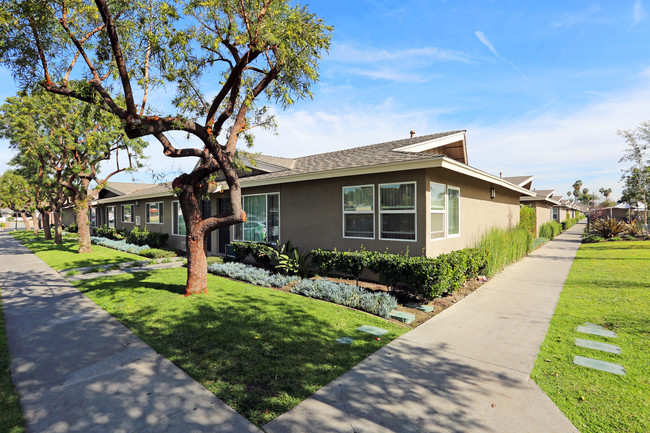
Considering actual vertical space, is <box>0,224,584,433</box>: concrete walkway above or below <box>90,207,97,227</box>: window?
below

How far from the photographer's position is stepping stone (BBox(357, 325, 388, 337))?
16.2 ft

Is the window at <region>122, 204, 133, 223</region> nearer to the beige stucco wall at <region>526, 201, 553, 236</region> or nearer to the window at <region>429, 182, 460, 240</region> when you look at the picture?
the window at <region>429, 182, 460, 240</region>

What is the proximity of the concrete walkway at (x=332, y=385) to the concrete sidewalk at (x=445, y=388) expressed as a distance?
0.01 meters

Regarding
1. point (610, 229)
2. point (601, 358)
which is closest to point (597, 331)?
point (601, 358)

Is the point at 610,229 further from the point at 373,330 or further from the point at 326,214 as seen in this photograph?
the point at 373,330

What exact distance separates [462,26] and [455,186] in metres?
4.23

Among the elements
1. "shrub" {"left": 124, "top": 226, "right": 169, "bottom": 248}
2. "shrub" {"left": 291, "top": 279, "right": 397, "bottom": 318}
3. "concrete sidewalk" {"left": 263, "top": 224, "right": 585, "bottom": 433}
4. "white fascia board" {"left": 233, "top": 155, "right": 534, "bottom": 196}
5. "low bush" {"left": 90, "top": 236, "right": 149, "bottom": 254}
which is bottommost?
"concrete sidewalk" {"left": 263, "top": 224, "right": 585, "bottom": 433}

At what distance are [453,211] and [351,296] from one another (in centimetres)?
451

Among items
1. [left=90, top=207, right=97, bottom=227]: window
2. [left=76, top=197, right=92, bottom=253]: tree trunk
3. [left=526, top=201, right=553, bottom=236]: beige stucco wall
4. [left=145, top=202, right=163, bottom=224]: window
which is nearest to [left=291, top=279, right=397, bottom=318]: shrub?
[left=76, top=197, right=92, bottom=253]: tree trunk

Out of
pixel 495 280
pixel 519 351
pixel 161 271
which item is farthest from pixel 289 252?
pixel 519 351

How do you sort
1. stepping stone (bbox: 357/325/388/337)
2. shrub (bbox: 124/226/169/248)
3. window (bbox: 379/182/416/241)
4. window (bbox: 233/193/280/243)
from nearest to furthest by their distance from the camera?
stepping stone (bbox: 357/325/388/337), window (bbox: 379/182/416/241), window (bbox: 233/193/280/243), shrub (bbox: 124/226/169/248)

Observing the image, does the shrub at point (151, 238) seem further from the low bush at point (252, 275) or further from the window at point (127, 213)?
the low bush at point (252, 275)

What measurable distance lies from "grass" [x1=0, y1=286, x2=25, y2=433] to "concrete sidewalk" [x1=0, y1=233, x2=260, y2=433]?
6cm

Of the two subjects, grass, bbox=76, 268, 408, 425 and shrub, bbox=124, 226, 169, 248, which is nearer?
grass, bbox=76, 268, 408, 425
